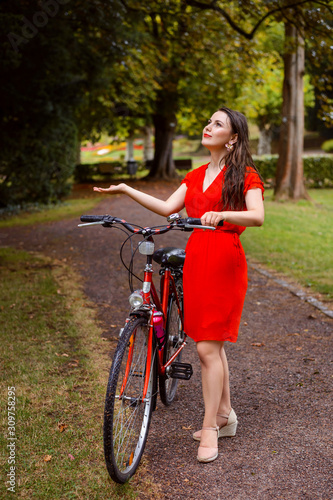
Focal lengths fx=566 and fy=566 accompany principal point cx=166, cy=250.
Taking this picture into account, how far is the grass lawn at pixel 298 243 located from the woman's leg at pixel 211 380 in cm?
417

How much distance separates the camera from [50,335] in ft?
18.1

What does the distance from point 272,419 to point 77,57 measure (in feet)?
42.4

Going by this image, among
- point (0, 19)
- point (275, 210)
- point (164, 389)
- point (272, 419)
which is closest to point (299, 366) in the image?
point (272, 419)

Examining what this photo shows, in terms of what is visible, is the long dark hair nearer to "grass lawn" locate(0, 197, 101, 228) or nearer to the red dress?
the red dress

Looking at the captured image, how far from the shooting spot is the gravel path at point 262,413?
304 cm

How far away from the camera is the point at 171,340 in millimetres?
3777

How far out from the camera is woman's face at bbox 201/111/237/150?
3.26 meters

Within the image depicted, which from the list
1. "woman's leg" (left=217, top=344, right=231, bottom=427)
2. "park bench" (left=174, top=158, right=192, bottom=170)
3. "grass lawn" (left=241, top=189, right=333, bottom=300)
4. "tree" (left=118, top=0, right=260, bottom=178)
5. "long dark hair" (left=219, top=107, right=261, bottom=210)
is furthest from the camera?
"park bench" (left=174, top=158, right=192, bottom=170)

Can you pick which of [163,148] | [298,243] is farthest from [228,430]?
[163,148]

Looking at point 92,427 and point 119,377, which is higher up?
point 119,377

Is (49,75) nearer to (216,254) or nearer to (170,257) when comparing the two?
(170,257)

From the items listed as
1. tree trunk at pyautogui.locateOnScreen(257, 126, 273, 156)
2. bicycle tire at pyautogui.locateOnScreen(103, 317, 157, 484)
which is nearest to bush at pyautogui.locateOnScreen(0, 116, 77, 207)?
bicycle tire at pyautogui.locateOnScreen(103, 317, 157, 484)

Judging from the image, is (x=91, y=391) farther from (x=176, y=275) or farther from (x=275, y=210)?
(x=275, y=210)

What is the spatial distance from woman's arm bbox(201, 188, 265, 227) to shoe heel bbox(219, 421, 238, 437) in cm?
137
